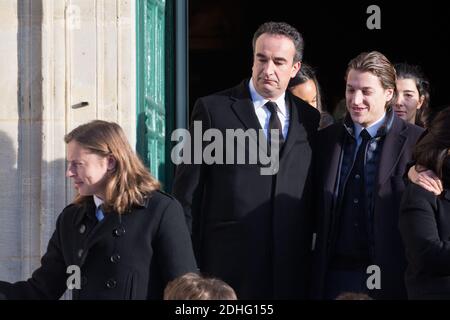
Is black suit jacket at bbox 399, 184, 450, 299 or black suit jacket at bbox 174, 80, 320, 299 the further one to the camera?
black suit jacket at bbox 174, 80, 320, 299

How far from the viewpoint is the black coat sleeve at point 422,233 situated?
6.28 meters

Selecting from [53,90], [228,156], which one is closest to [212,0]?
[53,90]

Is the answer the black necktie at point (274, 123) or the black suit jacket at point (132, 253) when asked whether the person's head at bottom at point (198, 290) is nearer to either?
the black suit jacket at point (132, 253)

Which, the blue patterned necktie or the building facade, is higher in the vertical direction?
the building facade

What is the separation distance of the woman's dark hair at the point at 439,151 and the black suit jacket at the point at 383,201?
40 cm

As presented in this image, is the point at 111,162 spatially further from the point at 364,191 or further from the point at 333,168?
the point at 364,191

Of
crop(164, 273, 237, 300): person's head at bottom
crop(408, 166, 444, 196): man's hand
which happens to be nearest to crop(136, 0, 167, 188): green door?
crop(408, 166, 444, 196): man's hand

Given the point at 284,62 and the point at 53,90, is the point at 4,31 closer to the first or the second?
the point at 53,90

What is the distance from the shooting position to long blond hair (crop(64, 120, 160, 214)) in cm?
636

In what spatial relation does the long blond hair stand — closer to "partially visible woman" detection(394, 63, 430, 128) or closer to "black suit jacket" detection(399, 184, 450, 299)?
"black suit jacket" detection(399, 184, 450, 299)

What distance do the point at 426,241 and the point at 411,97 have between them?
2.11 metres

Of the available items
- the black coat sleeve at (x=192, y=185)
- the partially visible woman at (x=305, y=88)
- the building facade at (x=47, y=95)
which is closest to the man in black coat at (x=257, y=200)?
the black coat sleeve at (x=192, y=185)

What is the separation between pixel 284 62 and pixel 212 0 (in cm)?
686

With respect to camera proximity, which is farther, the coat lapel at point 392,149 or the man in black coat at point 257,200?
the man in black coat at point 257,200
